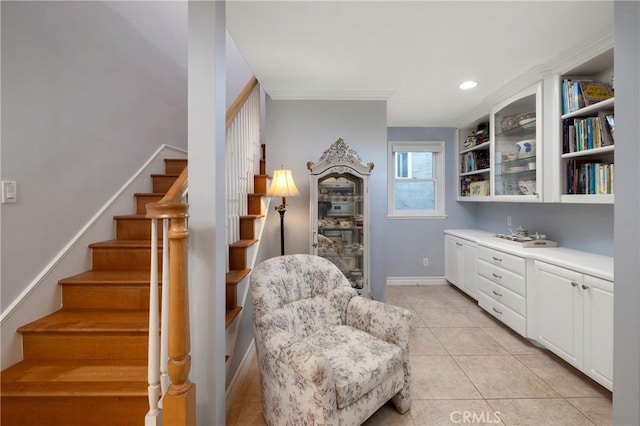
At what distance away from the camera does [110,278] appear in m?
1.87

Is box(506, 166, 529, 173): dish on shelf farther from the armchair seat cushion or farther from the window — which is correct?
the armchair seat cushion

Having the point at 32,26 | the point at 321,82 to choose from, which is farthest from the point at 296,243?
the point at 32,26

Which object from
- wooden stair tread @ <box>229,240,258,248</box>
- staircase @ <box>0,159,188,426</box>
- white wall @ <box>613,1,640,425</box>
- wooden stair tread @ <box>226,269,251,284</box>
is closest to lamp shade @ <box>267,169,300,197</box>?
wooden stair tread @ <box>229,240,258,248</box>

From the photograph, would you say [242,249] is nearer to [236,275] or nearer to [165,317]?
[236,275]

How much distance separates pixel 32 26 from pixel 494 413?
371 cm

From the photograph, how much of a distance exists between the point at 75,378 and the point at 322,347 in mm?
1282

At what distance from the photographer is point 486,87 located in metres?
2.95

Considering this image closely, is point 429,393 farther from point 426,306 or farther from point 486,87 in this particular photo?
point 486,87

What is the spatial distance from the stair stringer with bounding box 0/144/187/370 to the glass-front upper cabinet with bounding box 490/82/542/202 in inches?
149

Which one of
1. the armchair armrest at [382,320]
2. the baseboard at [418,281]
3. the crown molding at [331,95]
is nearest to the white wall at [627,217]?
the armchair armrest at [382,320]

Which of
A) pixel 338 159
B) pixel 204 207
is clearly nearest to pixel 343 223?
pixel 338 159

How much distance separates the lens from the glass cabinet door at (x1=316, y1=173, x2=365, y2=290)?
2.90 m

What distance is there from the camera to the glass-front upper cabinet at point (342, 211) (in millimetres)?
2824

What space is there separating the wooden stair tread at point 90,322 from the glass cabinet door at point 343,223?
65.3 inches
